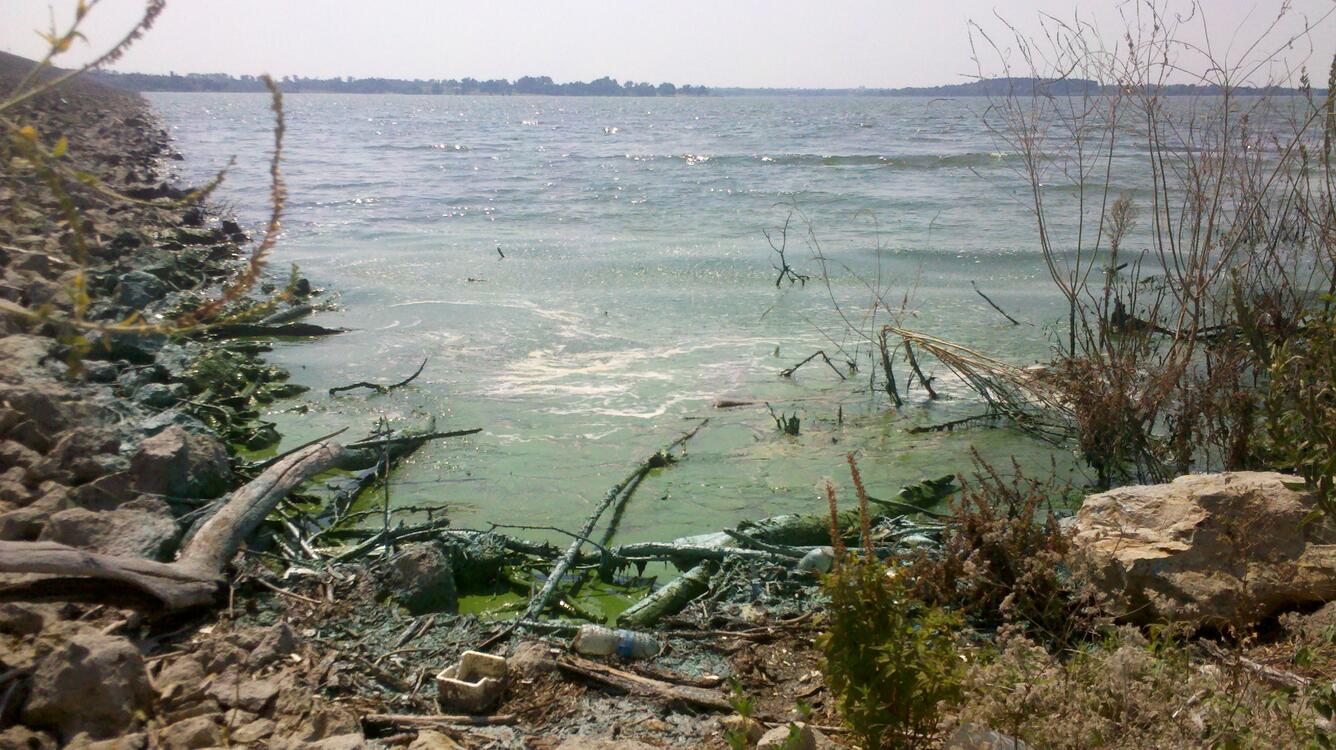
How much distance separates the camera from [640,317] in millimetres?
12328

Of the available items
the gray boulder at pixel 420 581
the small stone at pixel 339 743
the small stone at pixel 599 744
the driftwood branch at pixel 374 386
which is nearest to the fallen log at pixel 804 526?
the gray boulder at pixel 420 581

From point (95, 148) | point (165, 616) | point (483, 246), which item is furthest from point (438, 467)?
point (95, 148)

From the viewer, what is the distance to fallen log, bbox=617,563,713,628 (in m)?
4.72

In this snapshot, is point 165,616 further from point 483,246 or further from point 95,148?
point 95,148

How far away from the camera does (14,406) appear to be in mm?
5699

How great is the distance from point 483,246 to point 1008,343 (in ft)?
32.4

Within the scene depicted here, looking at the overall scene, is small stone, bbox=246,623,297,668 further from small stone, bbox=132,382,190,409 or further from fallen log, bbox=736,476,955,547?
small stone, bbox=132,382,190,409

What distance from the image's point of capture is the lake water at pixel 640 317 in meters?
7.09

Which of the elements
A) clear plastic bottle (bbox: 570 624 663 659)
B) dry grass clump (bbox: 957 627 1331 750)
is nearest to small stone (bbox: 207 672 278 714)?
clear plastic bottle (bbox: 570 624 663 659)

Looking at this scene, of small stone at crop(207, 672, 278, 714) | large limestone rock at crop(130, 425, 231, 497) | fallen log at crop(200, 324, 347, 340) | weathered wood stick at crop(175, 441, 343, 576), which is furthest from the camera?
fallen log at crop(200, 324, 347, 340)

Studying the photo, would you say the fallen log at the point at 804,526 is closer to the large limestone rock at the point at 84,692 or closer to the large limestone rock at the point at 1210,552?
the large limestone rock at the point at 1210,552

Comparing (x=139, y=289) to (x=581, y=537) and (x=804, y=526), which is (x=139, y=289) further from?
(x=804, y=526)

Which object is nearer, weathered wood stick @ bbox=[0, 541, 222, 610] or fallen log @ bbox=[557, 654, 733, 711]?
weathered wood stick @ bbox=[0, 541, 222, 610]

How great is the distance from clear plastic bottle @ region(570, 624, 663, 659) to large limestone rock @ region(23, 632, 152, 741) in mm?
1576
